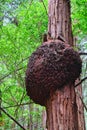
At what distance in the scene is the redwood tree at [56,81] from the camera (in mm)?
2059

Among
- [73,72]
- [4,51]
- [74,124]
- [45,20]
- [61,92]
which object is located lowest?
[74,124]

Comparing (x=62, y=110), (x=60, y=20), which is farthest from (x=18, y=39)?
(x=62, y=110)

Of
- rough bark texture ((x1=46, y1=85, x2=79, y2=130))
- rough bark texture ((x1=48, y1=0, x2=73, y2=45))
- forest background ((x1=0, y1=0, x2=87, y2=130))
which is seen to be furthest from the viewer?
forest background ((x1=0, y1=0, x2=87, y2=130))

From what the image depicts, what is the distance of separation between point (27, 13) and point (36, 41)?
629 mm

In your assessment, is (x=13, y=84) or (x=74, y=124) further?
(x=13, y=84)

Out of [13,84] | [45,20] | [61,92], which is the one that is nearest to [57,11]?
[61,92]

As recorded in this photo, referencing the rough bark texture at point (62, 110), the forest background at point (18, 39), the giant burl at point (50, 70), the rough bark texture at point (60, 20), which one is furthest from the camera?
the forest background at point (18, 39)

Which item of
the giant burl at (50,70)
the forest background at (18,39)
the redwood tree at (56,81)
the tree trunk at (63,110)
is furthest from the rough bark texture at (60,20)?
the forest background at (18,39)

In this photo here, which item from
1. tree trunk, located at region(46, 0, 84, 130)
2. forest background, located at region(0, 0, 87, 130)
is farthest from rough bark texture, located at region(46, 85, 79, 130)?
forest background, located at region(0, 0, 87, 130)

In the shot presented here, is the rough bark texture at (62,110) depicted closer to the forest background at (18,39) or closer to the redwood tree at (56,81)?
the redwood tree at (56,81)

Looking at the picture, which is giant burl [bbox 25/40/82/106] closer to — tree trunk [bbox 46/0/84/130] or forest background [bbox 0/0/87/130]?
tree trunk [bbox 46/0/84/130]

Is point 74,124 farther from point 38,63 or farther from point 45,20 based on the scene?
point 45,20

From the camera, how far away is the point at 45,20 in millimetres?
6031

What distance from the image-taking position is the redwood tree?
6.75 ft
